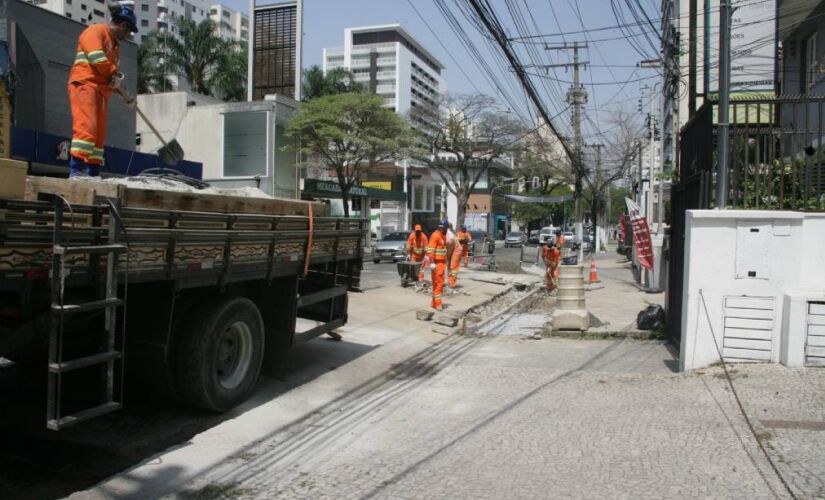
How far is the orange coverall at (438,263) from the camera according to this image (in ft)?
41.9

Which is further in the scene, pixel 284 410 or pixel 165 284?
pixel 284 410

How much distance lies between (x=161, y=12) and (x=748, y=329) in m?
121

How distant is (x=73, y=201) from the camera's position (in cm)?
438

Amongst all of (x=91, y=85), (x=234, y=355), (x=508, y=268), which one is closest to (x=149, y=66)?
(x=508, y=268)

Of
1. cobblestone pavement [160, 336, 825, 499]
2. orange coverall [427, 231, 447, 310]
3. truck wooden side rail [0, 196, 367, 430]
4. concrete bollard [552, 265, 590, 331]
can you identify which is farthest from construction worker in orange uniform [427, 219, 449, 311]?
truck wooden side rail [0, 196, 367, 430]

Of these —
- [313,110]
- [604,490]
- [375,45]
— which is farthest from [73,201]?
[375,45]

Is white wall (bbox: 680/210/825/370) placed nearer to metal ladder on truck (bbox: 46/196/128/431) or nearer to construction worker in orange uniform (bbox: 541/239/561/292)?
metal ladder on truck (bbox: 46/196/128/431)

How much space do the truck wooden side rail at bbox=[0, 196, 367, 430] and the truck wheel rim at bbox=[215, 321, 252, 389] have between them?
1 centimetres

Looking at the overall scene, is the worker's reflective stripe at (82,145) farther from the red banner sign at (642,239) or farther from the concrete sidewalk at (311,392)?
the red banner sign at (642,239)

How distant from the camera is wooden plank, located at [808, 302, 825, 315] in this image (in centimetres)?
686

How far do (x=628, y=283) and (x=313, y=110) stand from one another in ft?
56.4

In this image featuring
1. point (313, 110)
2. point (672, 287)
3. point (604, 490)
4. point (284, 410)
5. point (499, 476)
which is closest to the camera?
point (604, 490)

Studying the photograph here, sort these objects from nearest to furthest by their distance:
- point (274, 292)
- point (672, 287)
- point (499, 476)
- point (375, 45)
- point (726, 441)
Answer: point (499, 476) → point (726, 441) → point (274, 292) → point (672, 287) → point (375, 45)

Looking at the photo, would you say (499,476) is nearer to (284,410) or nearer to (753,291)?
(284,410)
